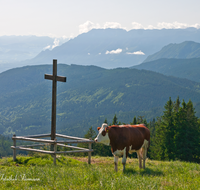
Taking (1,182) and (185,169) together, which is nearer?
(1,182)

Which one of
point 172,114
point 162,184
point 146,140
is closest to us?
point 162,184

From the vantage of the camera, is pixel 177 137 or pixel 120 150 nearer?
pixel 120 150

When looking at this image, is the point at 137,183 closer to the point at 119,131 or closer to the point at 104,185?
the point at 104,185

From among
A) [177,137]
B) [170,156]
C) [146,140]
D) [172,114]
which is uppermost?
[146,140]

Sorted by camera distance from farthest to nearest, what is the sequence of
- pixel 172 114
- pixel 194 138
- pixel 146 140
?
pixel 172 114 < pixel 194 138 < pixel 146 140

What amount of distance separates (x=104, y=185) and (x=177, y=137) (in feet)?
115

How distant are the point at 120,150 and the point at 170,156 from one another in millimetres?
32008

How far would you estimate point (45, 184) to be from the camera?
891 centimetres

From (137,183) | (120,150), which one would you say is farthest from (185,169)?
(137,183)

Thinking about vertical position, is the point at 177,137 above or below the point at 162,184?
below

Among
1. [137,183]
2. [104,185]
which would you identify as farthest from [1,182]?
[137,183]

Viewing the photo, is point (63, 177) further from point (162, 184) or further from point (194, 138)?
point (194, 138)

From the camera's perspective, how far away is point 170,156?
41.5 m

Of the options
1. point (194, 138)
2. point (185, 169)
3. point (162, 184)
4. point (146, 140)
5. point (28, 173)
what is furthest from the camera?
point (194, 138)
